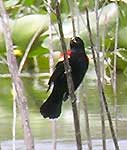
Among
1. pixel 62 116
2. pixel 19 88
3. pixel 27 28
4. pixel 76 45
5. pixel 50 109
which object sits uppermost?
pixel 19 88

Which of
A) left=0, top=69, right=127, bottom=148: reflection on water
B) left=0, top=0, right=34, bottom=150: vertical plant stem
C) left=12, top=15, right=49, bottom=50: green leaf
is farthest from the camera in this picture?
left=12, top=15, right=49, bottom=50: green leaf

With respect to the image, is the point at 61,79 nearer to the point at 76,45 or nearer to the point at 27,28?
the point at 76,45

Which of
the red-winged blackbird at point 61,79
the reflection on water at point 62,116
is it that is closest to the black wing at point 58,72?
the red-winged blackbird at point 61,79

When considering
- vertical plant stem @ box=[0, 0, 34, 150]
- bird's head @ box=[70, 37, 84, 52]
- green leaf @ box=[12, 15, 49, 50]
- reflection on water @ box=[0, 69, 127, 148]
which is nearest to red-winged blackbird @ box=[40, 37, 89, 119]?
bird's head @ box=[70, 37, 84, 52]

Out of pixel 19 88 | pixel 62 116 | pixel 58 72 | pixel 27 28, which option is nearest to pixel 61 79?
pixel 58 72

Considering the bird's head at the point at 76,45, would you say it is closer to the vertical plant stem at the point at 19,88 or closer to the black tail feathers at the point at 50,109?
the black tail feathers at the point at 50,109

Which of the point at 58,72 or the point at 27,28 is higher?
→ the point at 58,72

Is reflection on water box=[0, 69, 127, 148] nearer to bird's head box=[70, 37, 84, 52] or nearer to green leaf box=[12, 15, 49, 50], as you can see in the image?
green leaf box=[12, 15, 49, 50]

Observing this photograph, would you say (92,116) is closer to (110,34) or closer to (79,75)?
(110,34)
